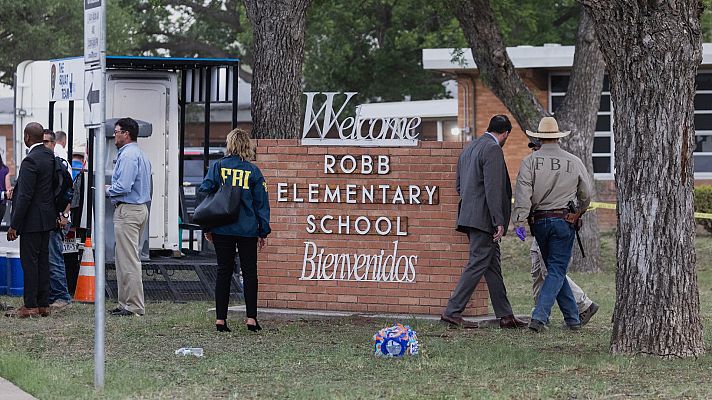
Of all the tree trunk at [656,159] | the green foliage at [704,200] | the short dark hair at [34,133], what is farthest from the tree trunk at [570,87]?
the tree trunk at [656,159]

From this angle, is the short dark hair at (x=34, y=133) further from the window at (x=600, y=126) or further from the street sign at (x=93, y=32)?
the window at (x=600, y=126)

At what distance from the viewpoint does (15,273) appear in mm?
13844

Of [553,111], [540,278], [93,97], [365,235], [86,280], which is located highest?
[553,111]

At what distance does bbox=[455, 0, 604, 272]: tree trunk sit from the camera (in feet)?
55.6

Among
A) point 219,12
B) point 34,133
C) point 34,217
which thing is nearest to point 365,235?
point 34,217

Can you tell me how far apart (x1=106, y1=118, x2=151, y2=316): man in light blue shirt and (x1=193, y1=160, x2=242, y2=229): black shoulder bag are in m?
1.64

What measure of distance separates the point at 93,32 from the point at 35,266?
481cm

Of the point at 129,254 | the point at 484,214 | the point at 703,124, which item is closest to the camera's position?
the point at 484,214

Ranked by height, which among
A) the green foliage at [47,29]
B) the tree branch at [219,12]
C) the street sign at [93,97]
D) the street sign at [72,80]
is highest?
the tree branch at [219,12]

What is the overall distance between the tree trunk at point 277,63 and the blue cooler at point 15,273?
10.4 ft

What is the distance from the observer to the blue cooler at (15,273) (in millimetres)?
13805

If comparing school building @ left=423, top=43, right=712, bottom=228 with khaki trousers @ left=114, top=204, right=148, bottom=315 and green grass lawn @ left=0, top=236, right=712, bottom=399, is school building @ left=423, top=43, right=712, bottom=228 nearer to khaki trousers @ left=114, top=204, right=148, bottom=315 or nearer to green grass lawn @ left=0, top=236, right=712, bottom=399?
khaki trousers @ left=114, top=204, right=148, bottom=315

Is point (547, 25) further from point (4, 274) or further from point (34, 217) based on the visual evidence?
point (34, 217)

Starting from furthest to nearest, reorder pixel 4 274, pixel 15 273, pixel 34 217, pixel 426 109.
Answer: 1. pixel 426 109
2. pixel 4 274
3. pixel 15 273
4. pixel 34 217
